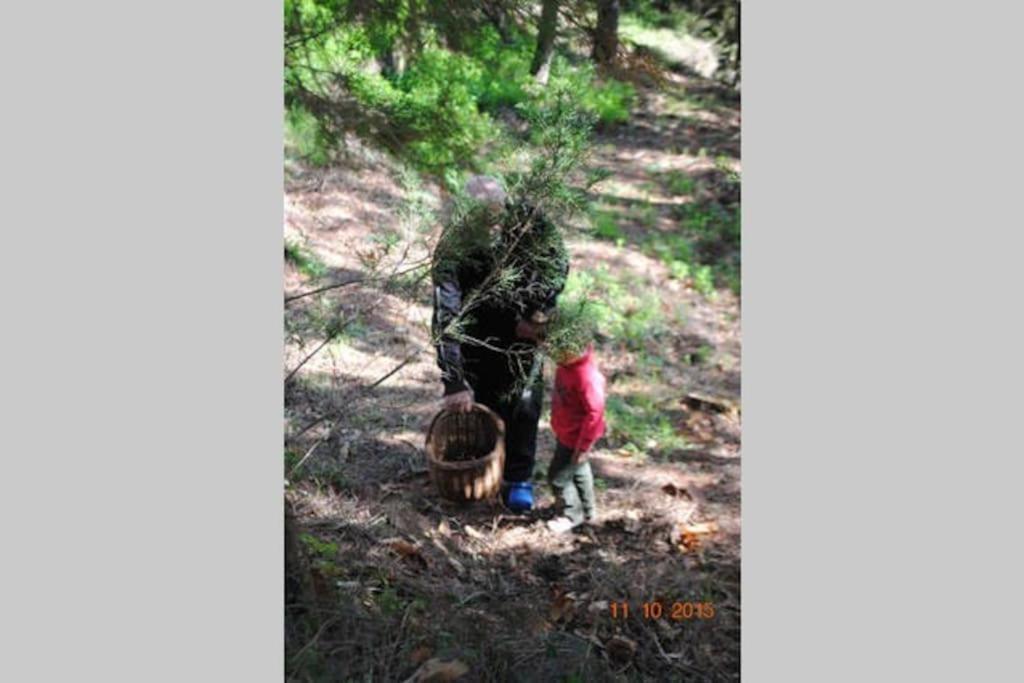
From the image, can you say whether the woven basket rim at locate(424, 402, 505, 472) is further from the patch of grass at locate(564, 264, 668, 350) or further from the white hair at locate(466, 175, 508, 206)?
the white hair at locate(466, 175, 508, 206)

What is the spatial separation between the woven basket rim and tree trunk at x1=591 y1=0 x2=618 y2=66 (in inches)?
52.0

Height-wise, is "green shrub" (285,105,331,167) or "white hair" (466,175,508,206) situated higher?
"green shrub" (285,105,331,167)

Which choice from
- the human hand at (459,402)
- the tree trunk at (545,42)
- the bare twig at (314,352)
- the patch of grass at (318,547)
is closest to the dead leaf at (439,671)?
the patch of grass at (318,547)

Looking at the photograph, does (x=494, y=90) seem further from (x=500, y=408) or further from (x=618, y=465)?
(x=618, y=465)

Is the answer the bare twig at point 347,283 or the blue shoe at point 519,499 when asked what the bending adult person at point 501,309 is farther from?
the bare twig at point 347,283

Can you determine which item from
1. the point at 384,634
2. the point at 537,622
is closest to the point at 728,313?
the point at 537,622

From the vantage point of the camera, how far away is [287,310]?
179 inches

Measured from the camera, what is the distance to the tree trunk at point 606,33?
4.57 m

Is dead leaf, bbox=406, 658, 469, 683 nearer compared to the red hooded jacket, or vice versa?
dead leaf, bbox=406, 658, 469, 683

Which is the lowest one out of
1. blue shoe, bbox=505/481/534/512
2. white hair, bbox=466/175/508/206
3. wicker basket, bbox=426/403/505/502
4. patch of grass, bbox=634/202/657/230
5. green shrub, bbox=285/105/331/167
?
blue shoe, bbox=505/481/534/512

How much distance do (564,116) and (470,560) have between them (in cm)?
161

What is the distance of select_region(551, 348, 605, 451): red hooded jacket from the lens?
184 inches

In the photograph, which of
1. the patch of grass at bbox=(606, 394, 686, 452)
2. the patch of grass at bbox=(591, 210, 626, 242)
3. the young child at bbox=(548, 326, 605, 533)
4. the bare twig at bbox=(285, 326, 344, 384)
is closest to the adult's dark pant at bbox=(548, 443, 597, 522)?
the young child at bbox=(548, 326, 605, 533)
